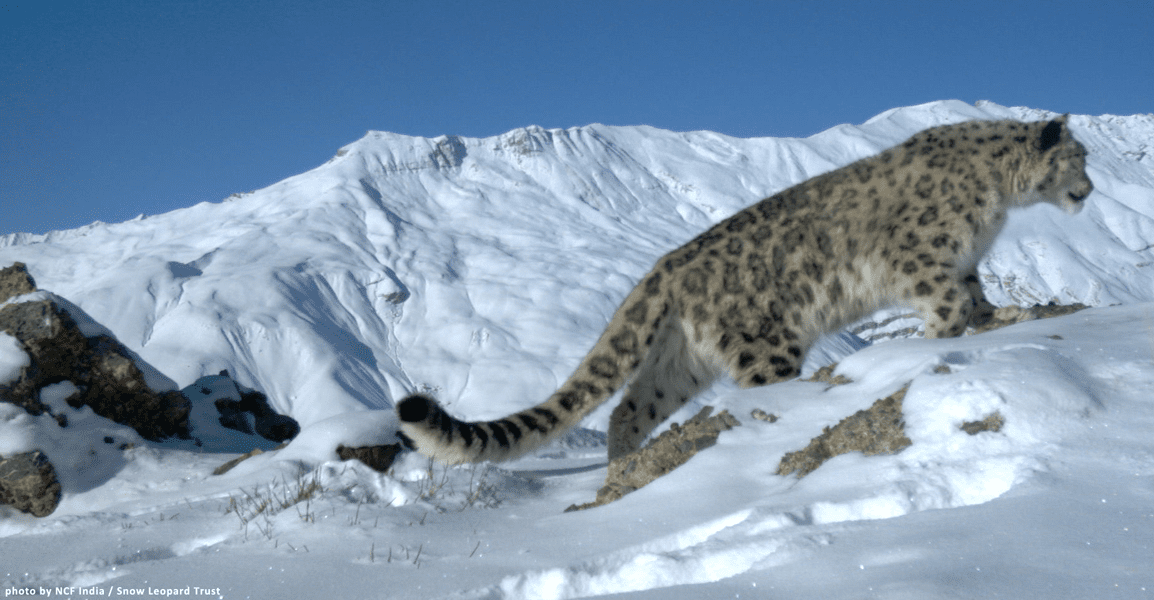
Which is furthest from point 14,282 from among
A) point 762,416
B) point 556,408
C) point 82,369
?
point 762,416

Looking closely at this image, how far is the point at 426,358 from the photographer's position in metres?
98.1

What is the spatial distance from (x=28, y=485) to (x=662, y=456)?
6.45 m

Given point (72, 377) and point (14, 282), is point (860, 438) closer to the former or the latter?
point (72, 377)

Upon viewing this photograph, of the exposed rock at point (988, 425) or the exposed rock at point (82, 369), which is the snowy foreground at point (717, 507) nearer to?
the exposed rock at point (988, 425)

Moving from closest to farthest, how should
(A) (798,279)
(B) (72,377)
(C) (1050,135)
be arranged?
(A) (798,279), (C) (1050,135), (B) (72,377)

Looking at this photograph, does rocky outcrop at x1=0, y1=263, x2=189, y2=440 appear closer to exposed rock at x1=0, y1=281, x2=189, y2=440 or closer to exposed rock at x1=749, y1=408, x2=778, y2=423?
exposed rock at x1=0, y1=281, x2=189, y2=440

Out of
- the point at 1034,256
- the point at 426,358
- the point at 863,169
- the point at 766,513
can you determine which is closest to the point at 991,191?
the point at 863,169

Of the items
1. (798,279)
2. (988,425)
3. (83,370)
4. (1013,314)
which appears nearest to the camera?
(988,425)

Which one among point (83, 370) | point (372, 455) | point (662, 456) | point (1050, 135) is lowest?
point (372, 455)

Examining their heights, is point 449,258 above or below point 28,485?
below

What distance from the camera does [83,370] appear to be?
29.0 feet

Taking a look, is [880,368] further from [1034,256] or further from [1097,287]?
[1034,256]

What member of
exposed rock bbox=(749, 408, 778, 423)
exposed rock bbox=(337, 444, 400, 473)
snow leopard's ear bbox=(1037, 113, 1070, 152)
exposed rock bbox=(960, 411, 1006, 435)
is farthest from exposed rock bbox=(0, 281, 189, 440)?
snow leopard's ear bbox=(1037, 113, 1070, 152)

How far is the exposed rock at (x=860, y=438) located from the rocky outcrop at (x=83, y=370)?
25.5ft
